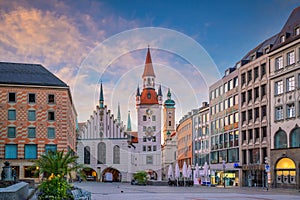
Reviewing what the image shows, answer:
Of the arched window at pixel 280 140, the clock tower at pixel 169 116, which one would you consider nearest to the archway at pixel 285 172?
the arched window at pixel 280 140

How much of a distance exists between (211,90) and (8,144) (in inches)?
1365

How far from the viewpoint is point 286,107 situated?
5431cm

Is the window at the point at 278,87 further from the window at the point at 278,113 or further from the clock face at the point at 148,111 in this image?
the clock face at the point at 148,111

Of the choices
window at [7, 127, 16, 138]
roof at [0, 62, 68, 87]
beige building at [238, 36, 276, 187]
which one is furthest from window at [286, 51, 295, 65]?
window at [7, 127, 16, 138]

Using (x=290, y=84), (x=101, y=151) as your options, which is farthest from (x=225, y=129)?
(x=101, y=151)

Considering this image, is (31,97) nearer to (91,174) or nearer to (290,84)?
(290,84)

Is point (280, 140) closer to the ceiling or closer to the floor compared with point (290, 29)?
closer to the floor

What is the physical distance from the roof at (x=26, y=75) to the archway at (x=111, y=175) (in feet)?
143

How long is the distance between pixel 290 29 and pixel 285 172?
16710mm

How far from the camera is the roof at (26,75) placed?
67.6 metres

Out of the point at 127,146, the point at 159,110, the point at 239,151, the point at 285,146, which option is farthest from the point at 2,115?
the point at 159,110

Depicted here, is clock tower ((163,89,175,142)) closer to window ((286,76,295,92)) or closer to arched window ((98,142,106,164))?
arched window ((98,142,106,164))

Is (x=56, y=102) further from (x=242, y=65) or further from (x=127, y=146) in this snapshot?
(x=127, y=146)

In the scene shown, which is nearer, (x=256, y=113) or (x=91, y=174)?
(x=256, y=113)
